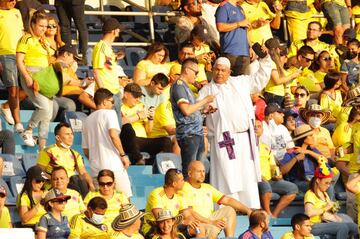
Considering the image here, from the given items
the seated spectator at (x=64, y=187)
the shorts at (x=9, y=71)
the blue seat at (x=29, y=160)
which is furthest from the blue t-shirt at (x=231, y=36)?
the seated spectator at (x=64, y=187)

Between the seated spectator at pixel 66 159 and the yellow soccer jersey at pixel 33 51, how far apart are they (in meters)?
1.34

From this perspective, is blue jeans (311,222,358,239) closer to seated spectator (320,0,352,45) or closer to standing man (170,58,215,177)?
standing man (170,58,215,177)

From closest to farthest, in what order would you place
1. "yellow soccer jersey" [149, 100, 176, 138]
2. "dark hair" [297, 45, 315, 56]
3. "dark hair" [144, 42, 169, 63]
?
"yellow soccer jersey" [149, 100, 176, 138], "dark hair" [144, 42, 169, 63], "dark hair" [297, 45, 315, 56]

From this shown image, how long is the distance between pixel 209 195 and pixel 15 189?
6.36 ft

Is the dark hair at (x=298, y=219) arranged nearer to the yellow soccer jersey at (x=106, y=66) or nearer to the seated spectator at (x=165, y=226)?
the seated spectator at (x=165, y=226)

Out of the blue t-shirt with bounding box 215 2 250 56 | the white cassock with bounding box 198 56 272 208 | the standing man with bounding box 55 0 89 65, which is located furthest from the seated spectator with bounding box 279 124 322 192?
the standing man with bounding box 55 0 89 65

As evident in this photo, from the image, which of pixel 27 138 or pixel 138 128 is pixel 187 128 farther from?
pixel 27 138

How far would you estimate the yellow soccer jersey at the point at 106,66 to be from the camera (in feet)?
63.3

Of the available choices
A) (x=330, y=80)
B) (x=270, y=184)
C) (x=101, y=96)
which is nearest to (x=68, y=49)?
(x=101, y=96)

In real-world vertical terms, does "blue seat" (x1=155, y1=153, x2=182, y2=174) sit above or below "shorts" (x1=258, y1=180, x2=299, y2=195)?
above

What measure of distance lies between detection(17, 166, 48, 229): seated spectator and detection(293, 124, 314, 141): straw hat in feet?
13.9

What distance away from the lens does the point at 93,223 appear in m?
16.3

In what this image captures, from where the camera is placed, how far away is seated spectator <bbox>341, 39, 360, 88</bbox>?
22234mm

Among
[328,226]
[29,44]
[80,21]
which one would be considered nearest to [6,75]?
[29,44]
